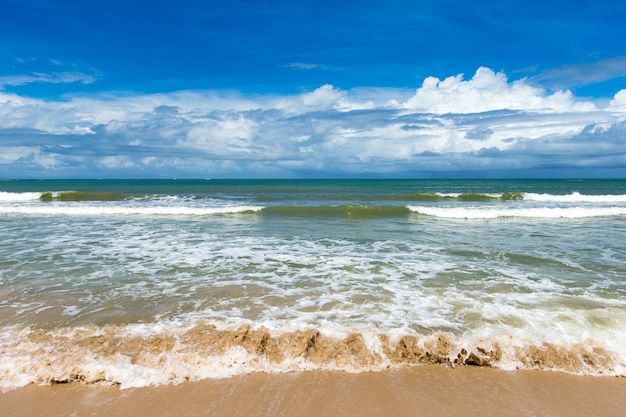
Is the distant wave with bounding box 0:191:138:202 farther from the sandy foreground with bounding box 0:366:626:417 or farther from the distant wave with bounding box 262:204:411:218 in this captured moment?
the sandy foreground with bounding box 0:366:626:417

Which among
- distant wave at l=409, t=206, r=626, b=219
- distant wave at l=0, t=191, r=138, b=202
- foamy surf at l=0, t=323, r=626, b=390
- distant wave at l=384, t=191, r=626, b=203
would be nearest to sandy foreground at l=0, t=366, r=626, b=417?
foamy surf at l=0, t=323, r=626, b=390

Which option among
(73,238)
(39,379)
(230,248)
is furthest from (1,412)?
(73,238)

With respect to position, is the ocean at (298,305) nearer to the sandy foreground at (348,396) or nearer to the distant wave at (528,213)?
the sandy foreground at (348,396)

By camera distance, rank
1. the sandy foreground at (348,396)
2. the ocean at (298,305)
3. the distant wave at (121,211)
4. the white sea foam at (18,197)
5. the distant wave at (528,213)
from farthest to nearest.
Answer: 1. the white sea foam at (18,197)
2. the distant wave at (121,211)
3. the distant wave at (528,213)
4. the ocean at (298,305)
5. the sandy foreground at (348,396)

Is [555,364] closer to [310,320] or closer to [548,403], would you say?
[548,403]

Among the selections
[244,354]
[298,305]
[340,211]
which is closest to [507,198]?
[340,211]

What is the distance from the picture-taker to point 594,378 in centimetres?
380

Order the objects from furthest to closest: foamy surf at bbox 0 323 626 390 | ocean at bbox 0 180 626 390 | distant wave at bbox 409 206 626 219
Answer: distant wave at bbox 409 206 626 219
ocean at bbox 0 180 626 390
foamy surf at bbox 0 323 626 390

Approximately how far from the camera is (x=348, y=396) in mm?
3484

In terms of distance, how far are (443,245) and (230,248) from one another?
5582mm

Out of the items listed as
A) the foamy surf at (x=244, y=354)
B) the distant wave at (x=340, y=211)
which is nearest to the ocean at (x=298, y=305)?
the foamy surf at (x=244, y=354)

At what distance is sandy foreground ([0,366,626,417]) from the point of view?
3.27 m

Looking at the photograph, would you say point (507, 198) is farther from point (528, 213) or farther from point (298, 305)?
point (298, 305)

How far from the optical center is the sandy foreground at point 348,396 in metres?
3.27
